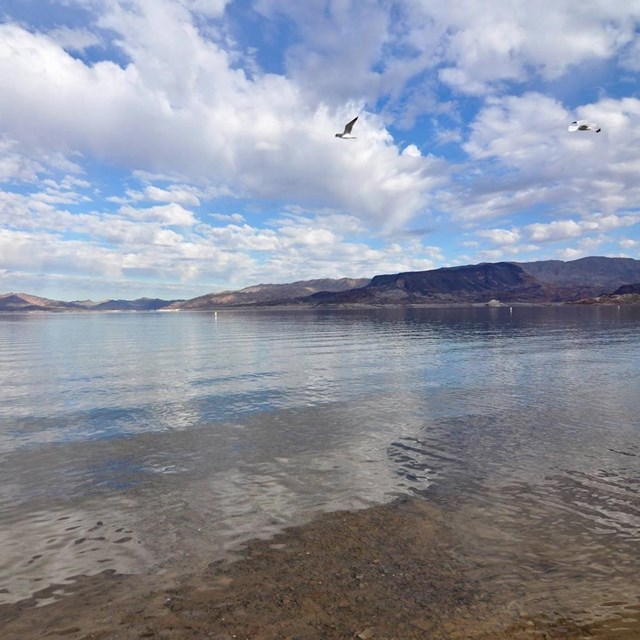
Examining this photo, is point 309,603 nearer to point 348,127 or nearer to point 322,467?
point 322,467

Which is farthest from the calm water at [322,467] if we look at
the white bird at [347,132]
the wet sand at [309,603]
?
the white bird at [347,132]

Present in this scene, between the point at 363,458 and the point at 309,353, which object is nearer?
the point at 363,458

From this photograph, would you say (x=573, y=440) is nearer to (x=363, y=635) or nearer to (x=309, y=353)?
(x=363, y=635)

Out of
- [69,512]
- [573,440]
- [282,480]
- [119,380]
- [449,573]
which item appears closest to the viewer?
[449,573]

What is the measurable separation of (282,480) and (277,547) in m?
4.81

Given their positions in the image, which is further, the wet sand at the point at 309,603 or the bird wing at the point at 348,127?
A: the bird wing at the point at 348,127

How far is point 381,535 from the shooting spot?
1238 centimetres

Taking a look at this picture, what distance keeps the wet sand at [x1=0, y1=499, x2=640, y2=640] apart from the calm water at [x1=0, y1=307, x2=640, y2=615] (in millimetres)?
648

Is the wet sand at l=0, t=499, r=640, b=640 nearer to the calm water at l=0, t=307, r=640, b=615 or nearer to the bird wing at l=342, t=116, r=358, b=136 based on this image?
the calm water at l=0, t=307, r=640, b=615

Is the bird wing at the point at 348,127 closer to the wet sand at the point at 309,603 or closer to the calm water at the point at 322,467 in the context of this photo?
the calm water at the point at 322,467

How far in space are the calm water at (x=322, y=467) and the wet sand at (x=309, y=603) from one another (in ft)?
2.13

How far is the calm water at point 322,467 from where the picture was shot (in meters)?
11.3

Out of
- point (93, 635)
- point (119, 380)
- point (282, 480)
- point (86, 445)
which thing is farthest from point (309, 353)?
point (93, 635)

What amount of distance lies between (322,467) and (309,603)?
852 cm
